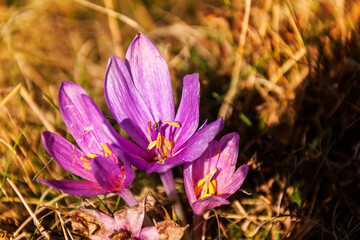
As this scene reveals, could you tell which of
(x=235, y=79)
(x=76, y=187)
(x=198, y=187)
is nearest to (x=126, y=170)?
(x=76, y=187)

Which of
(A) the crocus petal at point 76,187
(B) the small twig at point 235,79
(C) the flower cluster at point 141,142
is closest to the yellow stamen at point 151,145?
(C) the flower cluster at point 141,142

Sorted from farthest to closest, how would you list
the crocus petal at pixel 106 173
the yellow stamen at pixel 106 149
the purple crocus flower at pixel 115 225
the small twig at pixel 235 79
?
the small twig at pixel 235 79, the yellow stamen at pixel 106 149, the purple crocus flower at pixel 115 225, the crocus petal at pixel 106 173

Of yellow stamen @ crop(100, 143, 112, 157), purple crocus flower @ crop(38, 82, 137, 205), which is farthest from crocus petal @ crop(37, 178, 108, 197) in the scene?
yellow stamen @ crop(100, 143, 112, 157)

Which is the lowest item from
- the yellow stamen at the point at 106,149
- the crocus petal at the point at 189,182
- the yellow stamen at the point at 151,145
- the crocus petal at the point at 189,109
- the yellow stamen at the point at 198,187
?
the yellow stamen at the point at 198,187

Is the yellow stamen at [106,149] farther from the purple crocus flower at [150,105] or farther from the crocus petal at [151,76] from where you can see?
the crocus petal at [151,76]

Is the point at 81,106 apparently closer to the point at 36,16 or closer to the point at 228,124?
the point at 228,124

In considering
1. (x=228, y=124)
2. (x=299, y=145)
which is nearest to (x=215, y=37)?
(x=228, y=124)

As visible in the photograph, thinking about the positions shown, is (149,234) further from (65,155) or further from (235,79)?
Answer: (235,79)
